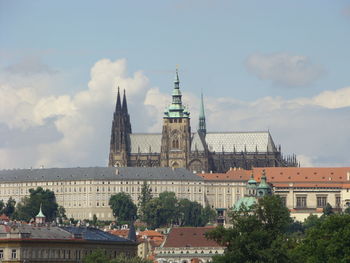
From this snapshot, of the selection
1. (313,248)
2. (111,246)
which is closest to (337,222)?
(313,248)

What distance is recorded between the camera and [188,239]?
189875mm

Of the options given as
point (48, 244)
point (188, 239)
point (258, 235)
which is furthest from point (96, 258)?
point (188, 239)

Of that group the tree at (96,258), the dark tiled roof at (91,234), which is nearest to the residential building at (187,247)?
the dark tiled roof at (91,234)

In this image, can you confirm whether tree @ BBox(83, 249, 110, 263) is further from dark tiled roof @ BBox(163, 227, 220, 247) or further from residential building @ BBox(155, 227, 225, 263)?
dark tiled roof @ BBox(163, 227, 220, 247)

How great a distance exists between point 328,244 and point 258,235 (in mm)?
10497

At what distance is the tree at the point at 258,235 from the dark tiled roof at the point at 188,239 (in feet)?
284

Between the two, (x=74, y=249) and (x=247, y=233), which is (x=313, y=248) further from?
(x=74, y=249)

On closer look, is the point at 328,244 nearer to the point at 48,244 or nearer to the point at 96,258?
the point at 96,258

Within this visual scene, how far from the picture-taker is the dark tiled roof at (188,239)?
188 m

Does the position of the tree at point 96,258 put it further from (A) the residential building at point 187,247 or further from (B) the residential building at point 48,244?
(A) the residential building at point 187,247

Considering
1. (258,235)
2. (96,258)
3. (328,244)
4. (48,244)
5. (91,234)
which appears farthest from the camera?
(91,234)

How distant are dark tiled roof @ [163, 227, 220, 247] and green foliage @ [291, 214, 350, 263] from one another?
74792 millimetres

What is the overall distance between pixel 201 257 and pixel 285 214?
84.9 m

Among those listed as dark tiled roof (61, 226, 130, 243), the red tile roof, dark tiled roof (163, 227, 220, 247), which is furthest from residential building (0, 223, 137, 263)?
the red tile roof
